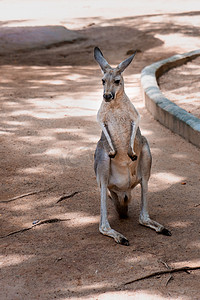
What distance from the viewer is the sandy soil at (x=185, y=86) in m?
6.75

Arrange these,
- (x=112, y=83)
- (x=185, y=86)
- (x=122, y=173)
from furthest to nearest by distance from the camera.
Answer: (x=185, y=86) < (x=122, y=173) < (x=112, y=83)

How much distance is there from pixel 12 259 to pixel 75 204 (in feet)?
3.12

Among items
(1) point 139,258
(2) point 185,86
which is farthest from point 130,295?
(2) point 185,86

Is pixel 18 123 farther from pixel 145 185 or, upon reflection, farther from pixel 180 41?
pixel 180 41

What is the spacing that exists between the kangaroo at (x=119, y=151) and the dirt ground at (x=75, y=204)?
0.19 metres

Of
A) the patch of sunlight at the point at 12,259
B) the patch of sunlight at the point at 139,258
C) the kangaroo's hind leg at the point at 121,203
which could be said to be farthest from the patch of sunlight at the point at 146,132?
the patch of sunlight at the point at 12,259

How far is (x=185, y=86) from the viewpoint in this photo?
7.73 metres

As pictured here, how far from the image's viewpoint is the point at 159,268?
3150 millimetres

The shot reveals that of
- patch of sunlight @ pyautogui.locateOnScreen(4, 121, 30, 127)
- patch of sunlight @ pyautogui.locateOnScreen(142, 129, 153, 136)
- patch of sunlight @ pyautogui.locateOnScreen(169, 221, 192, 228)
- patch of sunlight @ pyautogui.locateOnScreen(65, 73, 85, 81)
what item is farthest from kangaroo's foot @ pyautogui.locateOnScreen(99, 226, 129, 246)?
patch of sunlight @ pyautogui.locateOnScreen(65, 73, 85, 81)

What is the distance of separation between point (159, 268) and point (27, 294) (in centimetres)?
85

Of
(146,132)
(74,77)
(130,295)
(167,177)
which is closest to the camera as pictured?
(130,295)

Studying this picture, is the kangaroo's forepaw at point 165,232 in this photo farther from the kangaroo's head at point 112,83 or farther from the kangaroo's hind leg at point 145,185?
the kangaroo's head at point 112,83

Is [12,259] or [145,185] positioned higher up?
[145,185]

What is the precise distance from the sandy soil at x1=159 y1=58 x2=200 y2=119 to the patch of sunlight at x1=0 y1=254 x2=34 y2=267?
138 inches
